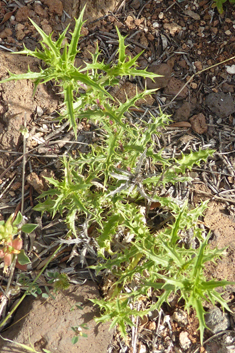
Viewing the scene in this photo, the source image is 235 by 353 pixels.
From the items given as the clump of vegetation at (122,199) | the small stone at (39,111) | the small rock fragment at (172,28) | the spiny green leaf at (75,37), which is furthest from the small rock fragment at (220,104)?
the spiny green leaf at (75,37)

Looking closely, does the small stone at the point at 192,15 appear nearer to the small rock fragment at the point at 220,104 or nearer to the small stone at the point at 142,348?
the small rock fragment at the point at 220,104

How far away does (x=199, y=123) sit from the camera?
3.12 metres

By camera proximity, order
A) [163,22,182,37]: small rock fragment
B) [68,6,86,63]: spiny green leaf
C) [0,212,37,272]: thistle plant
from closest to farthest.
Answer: [68,6,86,63]: spiny green leaf, [0,212,37,272]: thistle plant, [163,22,182,37]: small rock fragment

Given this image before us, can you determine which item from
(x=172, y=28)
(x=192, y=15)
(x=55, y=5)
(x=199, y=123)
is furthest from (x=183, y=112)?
(x=55, y=5)

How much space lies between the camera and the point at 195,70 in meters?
3.24

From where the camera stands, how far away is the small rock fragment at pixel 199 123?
3105 millimetres

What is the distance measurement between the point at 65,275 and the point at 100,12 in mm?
2490

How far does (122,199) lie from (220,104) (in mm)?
1460

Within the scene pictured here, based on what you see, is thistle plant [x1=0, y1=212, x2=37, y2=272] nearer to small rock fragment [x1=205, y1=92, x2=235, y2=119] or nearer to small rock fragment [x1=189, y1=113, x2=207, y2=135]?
small rock fragment [x1=189, y1=113, x2=207, y2=135]

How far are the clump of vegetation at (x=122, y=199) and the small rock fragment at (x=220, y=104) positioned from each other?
57 centimetres

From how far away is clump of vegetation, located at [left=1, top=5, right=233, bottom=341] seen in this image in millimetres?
1790

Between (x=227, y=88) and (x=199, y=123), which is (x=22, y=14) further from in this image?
(x=227, y=88)

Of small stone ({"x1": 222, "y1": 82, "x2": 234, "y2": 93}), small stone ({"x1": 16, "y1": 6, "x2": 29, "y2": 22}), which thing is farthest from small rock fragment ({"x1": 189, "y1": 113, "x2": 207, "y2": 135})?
small stone ({"x1": 16, "y1": 6, "x2": 29, "y2": 22})

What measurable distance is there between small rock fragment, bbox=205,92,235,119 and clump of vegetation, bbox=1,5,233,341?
0.57 metres
